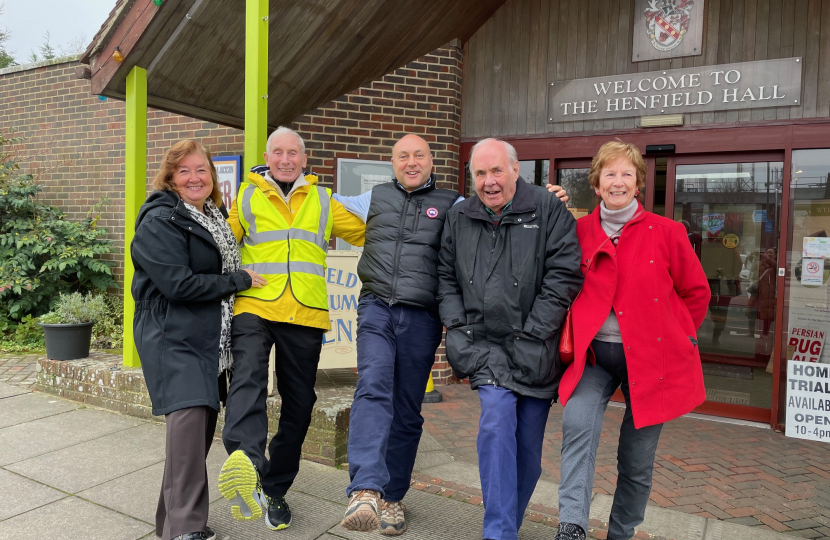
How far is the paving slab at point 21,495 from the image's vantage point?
10.7 feet

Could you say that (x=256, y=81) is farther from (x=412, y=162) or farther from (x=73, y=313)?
(x=73, y=313)

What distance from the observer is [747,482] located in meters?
4.10

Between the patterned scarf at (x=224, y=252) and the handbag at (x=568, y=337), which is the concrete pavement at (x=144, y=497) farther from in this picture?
the handbag at (x=568, y=337)

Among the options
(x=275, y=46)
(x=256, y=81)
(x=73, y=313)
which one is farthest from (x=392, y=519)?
(x=73, y=313)

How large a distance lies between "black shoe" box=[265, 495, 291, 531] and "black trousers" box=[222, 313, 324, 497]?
4cm

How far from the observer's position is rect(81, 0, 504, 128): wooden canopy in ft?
14.8

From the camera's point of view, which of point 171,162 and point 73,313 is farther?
point 73,313

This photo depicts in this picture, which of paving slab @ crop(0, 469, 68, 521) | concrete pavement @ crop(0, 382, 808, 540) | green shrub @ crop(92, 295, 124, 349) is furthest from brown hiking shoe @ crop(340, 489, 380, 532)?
green shrub @ crop(92, 295, 124, 349)

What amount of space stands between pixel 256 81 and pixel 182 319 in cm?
172

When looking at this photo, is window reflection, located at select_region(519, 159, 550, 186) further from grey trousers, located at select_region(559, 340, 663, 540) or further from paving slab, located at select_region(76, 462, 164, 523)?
paving slab, located at select_region(76, 462, 164, 523)

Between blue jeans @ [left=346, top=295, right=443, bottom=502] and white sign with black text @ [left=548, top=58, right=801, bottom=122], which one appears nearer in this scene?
blue jeans @ [left=346, top=295, right=443, bottom=502]

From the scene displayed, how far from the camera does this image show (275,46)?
503cm

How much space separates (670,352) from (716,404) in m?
3.50

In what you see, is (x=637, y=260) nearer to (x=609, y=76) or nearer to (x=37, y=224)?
(x=609, y=76)
